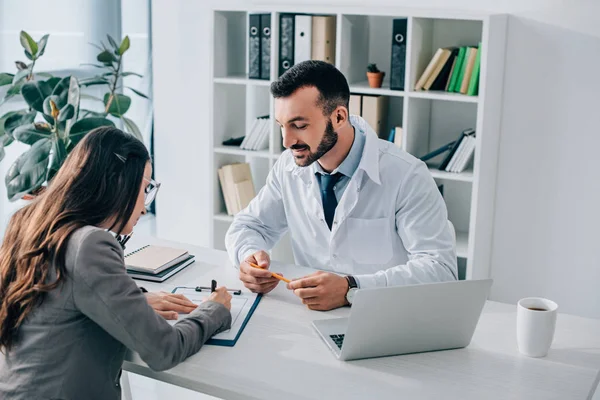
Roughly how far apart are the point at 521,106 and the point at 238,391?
2314 mm

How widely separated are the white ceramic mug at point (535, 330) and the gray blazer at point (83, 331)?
777 millimetres

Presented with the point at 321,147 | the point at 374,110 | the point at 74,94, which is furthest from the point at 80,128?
the point at 321,147

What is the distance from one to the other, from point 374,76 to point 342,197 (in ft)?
4.21

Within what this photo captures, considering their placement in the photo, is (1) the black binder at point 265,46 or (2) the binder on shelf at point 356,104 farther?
(1) the black binder at point 265,46

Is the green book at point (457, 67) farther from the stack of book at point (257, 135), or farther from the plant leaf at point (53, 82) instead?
the plant leaf at point (53, 82)

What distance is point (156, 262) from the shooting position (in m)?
2.26

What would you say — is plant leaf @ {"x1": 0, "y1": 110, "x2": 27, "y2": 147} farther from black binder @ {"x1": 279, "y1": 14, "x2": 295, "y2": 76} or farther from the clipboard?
the clipboard

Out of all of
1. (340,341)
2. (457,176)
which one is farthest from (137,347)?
(457,176)

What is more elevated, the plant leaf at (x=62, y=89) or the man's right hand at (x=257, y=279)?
the plant leaf at (x=62, y=89)

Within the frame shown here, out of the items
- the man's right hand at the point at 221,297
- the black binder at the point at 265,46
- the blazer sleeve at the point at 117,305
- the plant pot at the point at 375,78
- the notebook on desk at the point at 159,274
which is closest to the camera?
the blazer sleeve at the point at 117,305

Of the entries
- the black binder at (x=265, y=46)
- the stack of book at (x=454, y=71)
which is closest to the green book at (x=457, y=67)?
the stack of book at (x=454, y=71)

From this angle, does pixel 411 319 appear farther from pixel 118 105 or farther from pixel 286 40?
pixel 118 105

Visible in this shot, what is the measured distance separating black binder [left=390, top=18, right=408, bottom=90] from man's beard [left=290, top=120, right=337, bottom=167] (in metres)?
1.19

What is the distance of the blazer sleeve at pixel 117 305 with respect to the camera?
1557mm
